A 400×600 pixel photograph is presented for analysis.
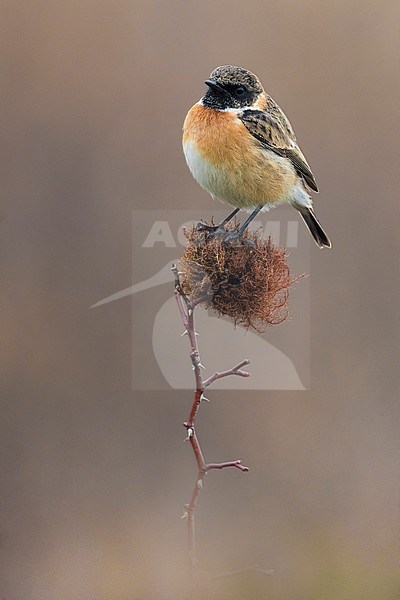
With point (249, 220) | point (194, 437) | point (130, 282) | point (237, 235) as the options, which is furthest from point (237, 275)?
point (130, 282)

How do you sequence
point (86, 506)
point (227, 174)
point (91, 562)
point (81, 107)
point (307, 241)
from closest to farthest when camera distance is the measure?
point (227, 174) → point (307, 241) → point (91, 562) → point (86, 506) → point (81, 107)

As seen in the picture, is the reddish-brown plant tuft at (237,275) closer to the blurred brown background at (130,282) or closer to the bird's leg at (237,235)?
the bird's leg at (237,235)

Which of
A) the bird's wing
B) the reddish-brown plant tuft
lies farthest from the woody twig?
the bird's wing

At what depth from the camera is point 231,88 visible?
2.13 metres

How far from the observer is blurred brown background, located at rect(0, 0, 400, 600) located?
3709 millimetres

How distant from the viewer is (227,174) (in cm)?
235

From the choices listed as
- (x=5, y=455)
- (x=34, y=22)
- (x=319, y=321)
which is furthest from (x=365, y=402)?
(x=34, y=22)

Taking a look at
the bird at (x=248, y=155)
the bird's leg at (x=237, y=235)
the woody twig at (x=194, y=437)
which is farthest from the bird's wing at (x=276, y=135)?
the woody twig at (x=194, y=437)

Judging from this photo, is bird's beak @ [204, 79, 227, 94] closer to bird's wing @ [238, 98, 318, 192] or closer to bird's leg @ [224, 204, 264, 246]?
bird's wing @ [238, 98, 318, 192]

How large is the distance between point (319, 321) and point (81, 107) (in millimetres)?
1683

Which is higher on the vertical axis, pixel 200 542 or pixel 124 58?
pixel 124 58

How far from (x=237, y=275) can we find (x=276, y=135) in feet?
1.97

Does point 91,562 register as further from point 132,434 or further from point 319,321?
point 319,321

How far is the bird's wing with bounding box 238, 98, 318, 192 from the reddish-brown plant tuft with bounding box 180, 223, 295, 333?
0.43 meters
